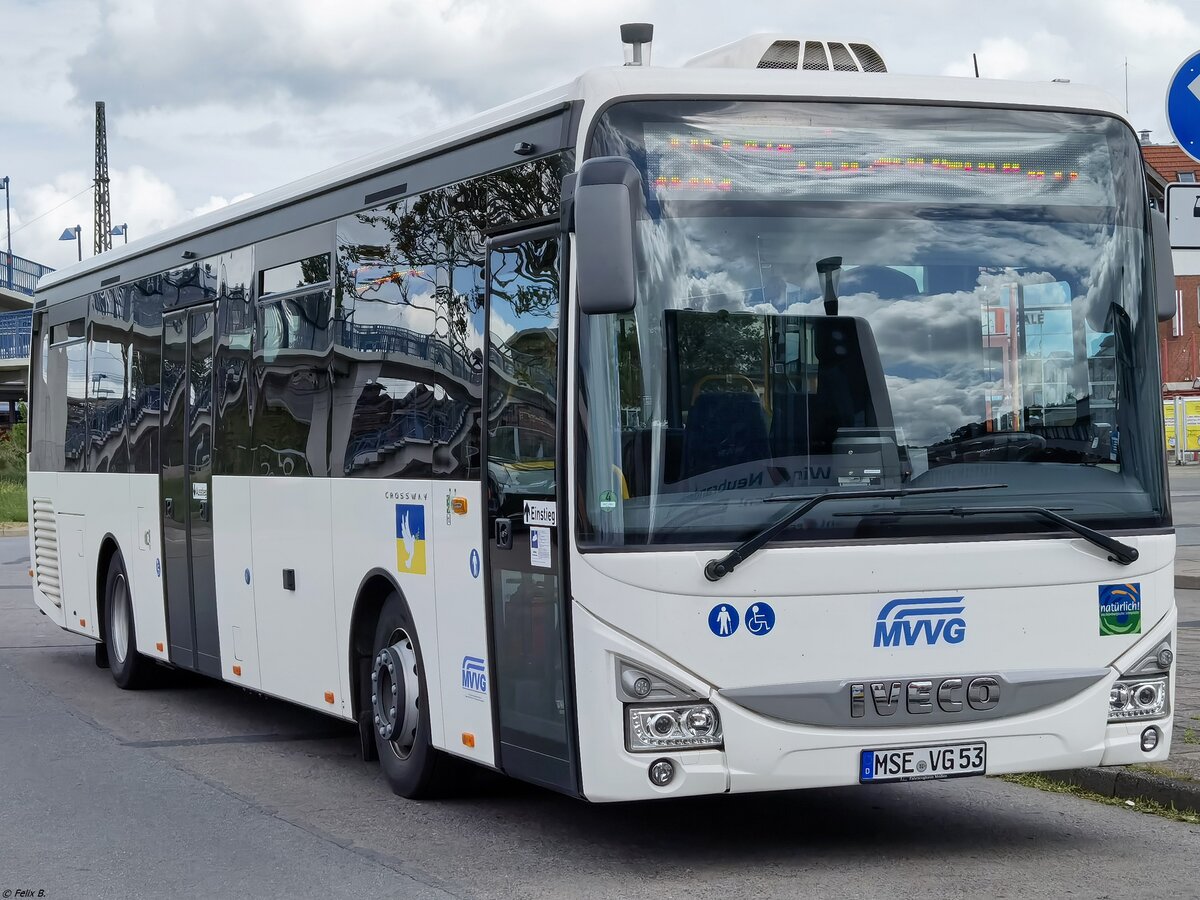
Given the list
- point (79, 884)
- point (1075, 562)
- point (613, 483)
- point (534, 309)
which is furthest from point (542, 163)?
point (79, 884)

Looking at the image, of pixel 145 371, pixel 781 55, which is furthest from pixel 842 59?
pixel 145 371

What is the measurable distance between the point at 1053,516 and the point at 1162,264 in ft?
4.11

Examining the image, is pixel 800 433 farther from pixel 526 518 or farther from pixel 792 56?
pixel 792 56

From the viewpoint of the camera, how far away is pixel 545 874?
22.9ft

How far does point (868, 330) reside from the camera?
6.81m

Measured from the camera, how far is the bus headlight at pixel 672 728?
657 cm

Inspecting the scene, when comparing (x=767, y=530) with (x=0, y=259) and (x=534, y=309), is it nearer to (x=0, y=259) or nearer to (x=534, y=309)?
(x=534, y=309)

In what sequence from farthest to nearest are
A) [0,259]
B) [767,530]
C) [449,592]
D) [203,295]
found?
[0,259]
[203,295]
[449,592]
[767,530]

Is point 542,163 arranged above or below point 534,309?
above

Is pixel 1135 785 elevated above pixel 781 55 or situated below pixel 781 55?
below

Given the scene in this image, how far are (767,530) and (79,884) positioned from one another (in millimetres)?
3015

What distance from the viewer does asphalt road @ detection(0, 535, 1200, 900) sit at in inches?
267

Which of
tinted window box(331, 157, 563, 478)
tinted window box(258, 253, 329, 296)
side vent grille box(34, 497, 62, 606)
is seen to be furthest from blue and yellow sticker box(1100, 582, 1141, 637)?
side vent grille box(34, 497, 62, 606)

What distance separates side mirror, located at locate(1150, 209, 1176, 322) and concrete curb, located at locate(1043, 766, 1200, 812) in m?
2.18
